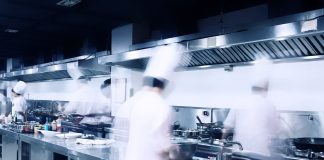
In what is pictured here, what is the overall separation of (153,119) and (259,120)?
1.46m

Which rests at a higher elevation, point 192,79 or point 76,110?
point 192,79

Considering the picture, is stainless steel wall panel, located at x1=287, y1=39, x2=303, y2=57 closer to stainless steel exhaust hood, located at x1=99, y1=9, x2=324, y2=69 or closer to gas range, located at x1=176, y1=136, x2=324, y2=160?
stainless steel exhaust hood, located at x1=99, y1=9, x2=324, y2=69

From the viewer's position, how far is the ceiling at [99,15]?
4023 millimetres

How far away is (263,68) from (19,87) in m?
4.91

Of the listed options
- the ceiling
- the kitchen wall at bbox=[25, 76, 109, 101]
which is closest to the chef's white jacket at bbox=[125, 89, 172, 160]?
the ceiling

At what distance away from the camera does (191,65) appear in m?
4.83

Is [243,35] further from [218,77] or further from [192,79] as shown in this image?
[192,79]

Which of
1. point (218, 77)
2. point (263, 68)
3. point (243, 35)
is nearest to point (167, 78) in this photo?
point (243, 35)

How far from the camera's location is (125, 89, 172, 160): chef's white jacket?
8.25 ft

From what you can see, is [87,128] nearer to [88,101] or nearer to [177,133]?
[177,133]

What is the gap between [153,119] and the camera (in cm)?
251

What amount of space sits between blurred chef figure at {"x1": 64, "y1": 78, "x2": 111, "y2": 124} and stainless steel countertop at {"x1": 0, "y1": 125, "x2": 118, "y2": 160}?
4.89 feet

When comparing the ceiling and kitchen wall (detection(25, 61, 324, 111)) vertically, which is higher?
the ceiling

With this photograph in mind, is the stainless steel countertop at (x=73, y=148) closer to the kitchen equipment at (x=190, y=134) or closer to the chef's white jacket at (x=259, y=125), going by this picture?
the kitchen equipment at (x=190, y=134)
